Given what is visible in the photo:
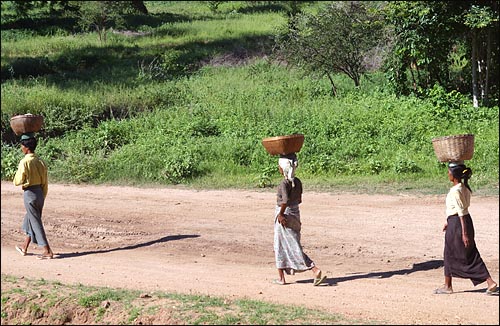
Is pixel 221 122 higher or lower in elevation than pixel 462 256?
higher

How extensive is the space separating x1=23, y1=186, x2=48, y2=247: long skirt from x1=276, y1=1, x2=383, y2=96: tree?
10583 millimetres

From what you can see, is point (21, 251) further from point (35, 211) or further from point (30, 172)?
point (30, 172)

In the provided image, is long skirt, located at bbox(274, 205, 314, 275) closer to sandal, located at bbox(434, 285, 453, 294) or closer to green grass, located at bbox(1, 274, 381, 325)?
green grass, located at bbox(1, 274, 381, 325)

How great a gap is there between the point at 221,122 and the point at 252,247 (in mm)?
7189

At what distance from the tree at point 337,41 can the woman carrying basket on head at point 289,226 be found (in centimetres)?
1094

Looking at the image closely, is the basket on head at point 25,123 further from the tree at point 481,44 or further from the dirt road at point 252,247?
the tree at point 481,44

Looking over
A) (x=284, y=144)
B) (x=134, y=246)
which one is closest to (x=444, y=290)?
(x=284, y=144)

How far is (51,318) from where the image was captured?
298 inches

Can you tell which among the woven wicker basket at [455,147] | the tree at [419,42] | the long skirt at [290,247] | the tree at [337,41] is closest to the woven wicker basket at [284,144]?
the long skirt at [290,247]

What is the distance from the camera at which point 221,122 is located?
16.8 meters

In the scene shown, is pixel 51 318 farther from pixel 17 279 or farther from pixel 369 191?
pixel 369 191

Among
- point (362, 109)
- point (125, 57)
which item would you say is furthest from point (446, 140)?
point (125, 57)

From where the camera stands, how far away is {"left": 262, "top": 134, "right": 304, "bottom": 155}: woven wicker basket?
7.98m

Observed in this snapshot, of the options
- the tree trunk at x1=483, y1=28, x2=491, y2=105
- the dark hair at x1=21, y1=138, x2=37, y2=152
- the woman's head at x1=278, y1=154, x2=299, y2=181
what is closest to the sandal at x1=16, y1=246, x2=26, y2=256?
the dark hair at x1=21, y1=138, x2=37, y2=152
